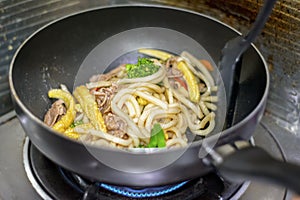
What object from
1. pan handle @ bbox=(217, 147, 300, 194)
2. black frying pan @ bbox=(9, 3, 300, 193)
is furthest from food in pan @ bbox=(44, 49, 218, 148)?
pan handle @ bbox=(217, 147, 300, 194)

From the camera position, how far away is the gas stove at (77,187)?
4.22ft

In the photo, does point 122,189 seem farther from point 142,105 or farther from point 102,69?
point 102,69

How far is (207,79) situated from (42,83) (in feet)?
2.14

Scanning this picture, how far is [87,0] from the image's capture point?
196cm

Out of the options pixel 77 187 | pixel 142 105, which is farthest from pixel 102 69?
pixel 77 187

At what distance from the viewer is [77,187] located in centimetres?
132

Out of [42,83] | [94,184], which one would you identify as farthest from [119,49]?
[94,184]

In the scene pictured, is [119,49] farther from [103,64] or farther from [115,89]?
[115,89]

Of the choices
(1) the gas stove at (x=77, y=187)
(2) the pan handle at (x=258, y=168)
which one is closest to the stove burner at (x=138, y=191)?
(1) the gas stove at (x=77, y=187)

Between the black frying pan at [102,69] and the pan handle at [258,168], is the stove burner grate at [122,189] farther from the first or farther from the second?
the pan handle at [258,168]

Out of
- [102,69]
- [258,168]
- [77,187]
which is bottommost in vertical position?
[77,187]

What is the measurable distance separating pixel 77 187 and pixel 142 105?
397 mm

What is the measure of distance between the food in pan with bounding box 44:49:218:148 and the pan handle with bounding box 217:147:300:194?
451 mm

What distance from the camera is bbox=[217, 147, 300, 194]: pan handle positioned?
78 cm
